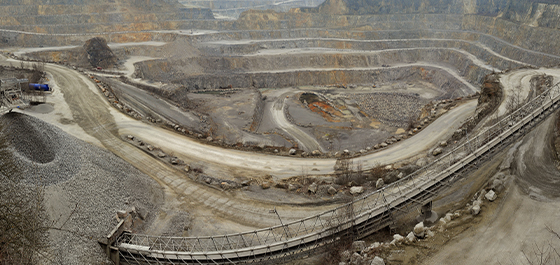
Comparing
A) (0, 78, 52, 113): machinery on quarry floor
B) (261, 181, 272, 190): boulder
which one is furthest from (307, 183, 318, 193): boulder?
(0, 78, 52, 113): machinery on quarry floor

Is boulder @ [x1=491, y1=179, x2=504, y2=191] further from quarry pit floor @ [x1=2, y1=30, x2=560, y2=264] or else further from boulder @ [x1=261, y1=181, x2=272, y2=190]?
boulder @ [x1=261, y1=181, x2=272, y2=190]

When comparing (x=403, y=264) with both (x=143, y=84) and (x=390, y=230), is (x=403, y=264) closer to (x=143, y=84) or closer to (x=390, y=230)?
(x=390, y=230)

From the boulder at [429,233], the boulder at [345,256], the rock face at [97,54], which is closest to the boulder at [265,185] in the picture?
the boulder at [345,256]

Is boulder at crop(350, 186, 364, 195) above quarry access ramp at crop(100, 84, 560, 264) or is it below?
below

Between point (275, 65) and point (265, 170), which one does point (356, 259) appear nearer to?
point (265, 170)

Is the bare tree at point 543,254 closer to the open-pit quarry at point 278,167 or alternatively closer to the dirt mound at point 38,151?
the open-pit quarry at point 278,167
